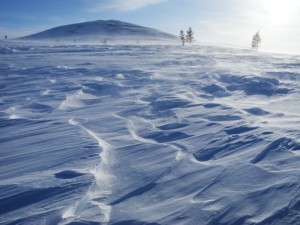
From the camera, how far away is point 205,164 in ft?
10.4

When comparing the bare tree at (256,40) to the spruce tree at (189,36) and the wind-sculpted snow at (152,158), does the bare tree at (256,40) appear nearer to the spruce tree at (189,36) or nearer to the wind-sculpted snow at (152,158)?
the spruce tree at (189,36)

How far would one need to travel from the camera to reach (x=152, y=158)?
3387mm

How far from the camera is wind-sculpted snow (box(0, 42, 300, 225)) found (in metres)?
2.37

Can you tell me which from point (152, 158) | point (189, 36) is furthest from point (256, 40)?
point (152, 158)

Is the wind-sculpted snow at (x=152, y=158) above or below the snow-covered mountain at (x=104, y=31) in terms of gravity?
below

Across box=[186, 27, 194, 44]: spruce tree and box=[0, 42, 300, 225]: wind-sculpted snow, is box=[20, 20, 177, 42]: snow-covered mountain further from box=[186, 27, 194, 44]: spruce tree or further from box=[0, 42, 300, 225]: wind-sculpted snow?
box=[0, 42, 300, 225]: wind-sculpted snow

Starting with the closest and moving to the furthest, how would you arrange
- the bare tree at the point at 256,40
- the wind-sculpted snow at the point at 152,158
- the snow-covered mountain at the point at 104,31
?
the wind-sculpted snow at the point at 152,158 < the bare tree at the point at 256,40 < the snow-covered mountain at the point at 104,31

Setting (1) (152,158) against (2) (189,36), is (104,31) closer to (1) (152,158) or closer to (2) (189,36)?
(2) (189,36)

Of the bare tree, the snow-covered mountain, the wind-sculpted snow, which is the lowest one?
the wind-sculpted snow

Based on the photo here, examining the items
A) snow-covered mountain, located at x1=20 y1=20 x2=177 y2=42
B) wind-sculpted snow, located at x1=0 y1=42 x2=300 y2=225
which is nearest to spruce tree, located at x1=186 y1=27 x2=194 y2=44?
snow-covered mountain, located at x1=20 y1=20 x2=177 y2=42

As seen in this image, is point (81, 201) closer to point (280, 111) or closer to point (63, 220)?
point (63, 220)

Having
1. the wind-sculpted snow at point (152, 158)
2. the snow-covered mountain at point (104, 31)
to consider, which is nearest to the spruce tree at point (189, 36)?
the snow-covered mountain at point (104, 31)

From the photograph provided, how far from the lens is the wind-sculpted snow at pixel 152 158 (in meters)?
2.37

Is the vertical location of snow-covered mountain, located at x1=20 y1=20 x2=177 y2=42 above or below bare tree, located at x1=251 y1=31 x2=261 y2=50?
above
